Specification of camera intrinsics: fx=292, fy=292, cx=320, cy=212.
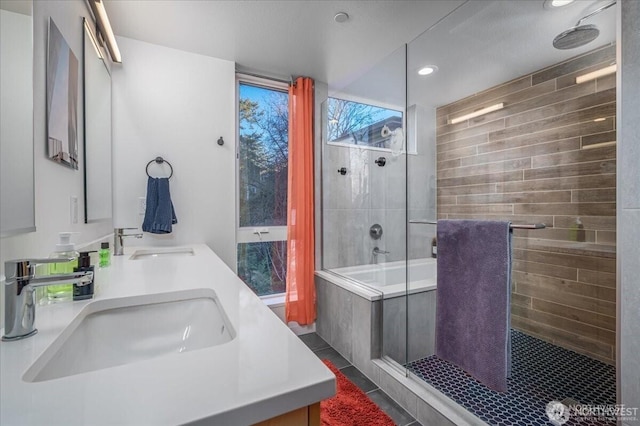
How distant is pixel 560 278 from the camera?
7.06 ft

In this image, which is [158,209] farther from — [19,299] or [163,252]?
[19,299]

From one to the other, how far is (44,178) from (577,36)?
2.85m

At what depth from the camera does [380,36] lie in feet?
6.86

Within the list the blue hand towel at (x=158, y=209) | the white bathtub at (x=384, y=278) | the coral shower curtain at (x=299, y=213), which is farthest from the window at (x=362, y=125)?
the blue hand towel at (x=158, y=209)

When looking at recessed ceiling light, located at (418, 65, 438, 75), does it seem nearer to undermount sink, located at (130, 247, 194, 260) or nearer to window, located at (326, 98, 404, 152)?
window, located at (326, 98, 404, 152)

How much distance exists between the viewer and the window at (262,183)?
8.59ft

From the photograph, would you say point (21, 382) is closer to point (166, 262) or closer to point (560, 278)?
point (166, 262)

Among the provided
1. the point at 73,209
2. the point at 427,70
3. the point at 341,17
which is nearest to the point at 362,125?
the point at 427,70

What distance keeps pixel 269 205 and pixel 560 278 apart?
2380mm

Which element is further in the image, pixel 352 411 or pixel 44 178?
pixel 352 411

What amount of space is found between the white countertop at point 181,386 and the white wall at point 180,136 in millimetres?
1641

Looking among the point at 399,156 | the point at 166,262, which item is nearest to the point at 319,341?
the point at 166,262
